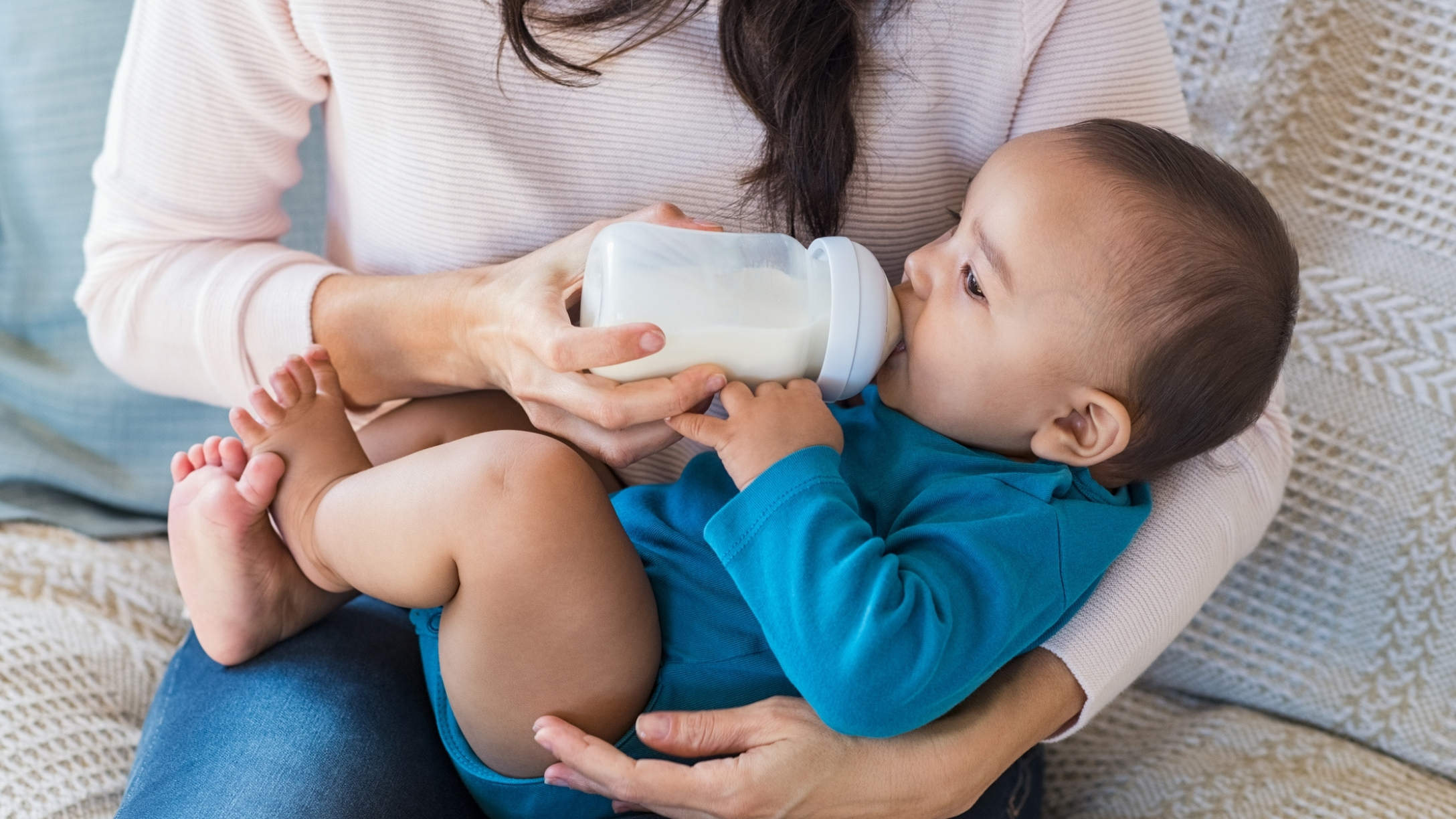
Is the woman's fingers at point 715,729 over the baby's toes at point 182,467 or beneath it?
beneath

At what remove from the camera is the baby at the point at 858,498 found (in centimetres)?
80

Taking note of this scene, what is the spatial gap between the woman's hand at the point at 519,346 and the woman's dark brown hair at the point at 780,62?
0.15m

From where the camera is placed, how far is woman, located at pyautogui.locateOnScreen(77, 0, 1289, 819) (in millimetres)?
853

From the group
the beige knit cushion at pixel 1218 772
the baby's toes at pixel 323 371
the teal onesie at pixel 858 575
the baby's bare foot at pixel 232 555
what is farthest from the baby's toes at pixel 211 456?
the beige knit cushion at pixel 1218 772

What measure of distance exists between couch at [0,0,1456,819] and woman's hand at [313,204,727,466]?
0.41 m

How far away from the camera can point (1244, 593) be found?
49.7 inches

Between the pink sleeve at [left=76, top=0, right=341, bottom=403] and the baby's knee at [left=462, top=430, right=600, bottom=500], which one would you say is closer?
the baby's knee at [left=462, top=430, right=600, bottom=500]

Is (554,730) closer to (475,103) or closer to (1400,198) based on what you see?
(475,103)

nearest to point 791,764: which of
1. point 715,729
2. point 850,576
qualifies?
point 715,729

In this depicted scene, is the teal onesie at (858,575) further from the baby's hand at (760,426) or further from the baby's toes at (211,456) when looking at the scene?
the baby's toes at (211,456)

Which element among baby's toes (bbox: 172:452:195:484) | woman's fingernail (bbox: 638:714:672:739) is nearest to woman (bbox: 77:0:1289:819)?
woman's fingernail (bbox: 638:714:672:739)

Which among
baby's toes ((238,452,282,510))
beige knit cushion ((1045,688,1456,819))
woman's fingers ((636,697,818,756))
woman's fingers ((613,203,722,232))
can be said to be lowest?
beige knit cushion ((1045,688,1456,819))

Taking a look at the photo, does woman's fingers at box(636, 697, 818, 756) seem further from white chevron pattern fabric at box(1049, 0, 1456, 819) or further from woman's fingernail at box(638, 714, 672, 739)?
white chevron pattern fabric at box(1049, 0, 1456, 819)

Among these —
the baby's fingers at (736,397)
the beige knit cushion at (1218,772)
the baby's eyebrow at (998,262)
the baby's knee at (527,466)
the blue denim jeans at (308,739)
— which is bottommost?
the beige knit cushion at (1218,772)
